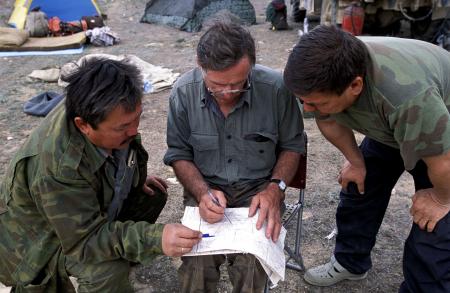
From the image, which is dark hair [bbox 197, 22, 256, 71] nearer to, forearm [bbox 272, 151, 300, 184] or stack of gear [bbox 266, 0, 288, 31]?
forearm [bbox 272, 151, 300, 184]

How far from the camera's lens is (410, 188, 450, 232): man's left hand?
6.58 ft

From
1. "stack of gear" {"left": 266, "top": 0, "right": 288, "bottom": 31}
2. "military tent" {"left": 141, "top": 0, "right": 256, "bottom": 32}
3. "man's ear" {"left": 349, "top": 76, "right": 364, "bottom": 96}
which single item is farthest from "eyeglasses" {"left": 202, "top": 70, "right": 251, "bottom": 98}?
"military tent" {"left": 141, "top": 0, "right": 256, "bottom": 32}

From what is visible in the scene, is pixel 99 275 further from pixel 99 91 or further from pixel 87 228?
pixel 99 91

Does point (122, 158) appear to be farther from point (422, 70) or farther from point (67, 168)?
point (422, 70)

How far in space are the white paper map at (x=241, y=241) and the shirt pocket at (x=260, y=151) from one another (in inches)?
14.2

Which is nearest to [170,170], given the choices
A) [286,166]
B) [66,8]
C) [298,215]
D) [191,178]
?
[298,215]

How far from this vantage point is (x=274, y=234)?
2.14 metres

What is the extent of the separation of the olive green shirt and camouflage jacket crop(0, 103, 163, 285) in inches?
20.8

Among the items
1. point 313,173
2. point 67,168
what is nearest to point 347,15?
point 313,173

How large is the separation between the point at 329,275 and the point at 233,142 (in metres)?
1.07

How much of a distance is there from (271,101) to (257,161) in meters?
0.34

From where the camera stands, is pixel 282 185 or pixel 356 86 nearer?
pixel 356 86

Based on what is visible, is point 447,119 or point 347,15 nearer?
point 447,119

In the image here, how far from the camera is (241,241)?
2.02 metres
